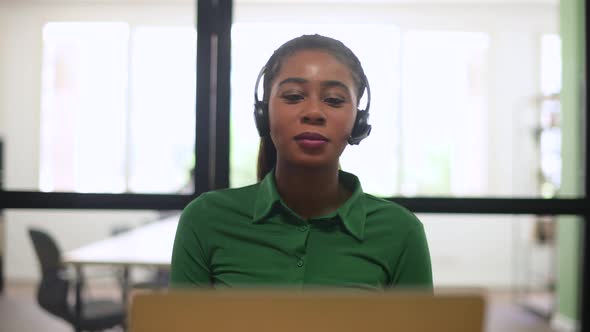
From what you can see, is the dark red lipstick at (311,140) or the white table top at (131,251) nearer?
the dark red lipstick at (311,140)

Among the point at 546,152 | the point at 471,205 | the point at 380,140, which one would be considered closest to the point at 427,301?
the point at 380,140

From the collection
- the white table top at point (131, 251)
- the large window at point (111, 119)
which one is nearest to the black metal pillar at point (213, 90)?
the white table top at point (131, 251)

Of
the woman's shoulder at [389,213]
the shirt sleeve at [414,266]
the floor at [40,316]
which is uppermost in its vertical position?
the woman's shoulder at [389,213]

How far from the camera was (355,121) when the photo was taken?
3.51 feet

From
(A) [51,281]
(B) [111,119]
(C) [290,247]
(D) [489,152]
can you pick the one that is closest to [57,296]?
(A) [51,281]

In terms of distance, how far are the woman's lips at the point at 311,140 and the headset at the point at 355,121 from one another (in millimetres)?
61

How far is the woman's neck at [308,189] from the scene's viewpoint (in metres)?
1.08

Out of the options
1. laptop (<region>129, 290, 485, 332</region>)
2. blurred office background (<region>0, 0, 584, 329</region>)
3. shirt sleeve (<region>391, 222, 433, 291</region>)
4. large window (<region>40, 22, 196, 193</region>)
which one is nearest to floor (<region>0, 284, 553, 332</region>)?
blurred office background (<region>0, 0, 584, 329</region>)

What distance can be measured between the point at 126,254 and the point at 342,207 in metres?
1.70

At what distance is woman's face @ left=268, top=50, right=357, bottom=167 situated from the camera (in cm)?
102

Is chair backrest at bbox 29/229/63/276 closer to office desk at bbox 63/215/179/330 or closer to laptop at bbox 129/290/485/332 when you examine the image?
office desk at bbox 63/215/179/330

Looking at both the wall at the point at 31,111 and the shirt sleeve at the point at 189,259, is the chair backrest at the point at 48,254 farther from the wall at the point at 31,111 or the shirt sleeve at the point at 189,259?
the shirt sleeve at the point at 189,259

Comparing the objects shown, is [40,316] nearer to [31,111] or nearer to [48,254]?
[48,254]

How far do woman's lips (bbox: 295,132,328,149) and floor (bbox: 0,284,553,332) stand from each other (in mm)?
2224
